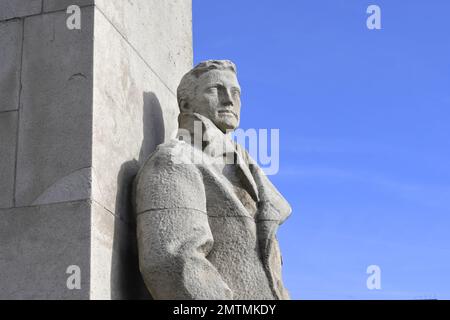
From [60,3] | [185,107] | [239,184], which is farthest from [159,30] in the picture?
[239,184]

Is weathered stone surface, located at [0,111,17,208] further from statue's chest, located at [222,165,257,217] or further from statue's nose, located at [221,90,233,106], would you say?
statue's nose, located at [221,90,233,106]

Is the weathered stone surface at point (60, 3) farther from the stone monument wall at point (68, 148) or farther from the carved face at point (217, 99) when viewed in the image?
the carved face at point (217, 99)

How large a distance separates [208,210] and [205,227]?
13.4 inches

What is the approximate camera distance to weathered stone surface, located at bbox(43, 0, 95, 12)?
32.9ft

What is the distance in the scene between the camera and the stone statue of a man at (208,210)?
9.27 metres

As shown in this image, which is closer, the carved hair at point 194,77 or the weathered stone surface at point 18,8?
the weathered stone surface at point 18,8

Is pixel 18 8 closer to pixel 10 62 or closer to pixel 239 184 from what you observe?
pixel 10 62

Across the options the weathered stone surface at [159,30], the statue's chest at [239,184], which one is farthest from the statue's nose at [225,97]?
the weathered stone surface at [159,30]

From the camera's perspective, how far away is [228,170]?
1030 centimetres

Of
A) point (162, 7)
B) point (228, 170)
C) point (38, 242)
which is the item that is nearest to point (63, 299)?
point (38, 242)

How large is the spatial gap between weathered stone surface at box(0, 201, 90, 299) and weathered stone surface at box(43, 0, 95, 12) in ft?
6.34

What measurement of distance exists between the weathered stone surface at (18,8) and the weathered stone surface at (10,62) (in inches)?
3.0

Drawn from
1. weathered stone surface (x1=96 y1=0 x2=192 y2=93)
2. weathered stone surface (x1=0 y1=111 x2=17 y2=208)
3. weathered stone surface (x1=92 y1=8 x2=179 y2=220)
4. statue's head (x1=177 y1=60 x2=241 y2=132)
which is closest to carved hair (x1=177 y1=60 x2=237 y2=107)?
statue's head (x1=177 y1=60 x2=241 y2=132)
